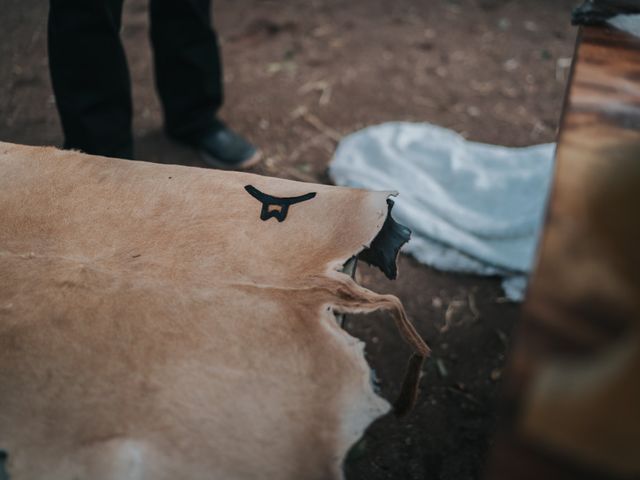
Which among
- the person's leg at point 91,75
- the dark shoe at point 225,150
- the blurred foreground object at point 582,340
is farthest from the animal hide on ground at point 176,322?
the dark shoe at point 225,150

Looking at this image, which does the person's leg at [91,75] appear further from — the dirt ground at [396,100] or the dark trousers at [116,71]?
the dirt ground at [396,100]

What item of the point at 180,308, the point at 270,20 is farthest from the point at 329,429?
the point at 270,20

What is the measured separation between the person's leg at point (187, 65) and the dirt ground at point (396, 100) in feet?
0.42

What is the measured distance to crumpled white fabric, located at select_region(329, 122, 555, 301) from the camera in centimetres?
172

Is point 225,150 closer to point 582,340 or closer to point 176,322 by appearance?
point 176,322

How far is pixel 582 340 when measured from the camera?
487 mm

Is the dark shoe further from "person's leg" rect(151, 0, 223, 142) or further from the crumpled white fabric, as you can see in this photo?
the crumpled white fabric

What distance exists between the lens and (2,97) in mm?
2246

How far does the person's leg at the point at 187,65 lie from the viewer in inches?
71.9

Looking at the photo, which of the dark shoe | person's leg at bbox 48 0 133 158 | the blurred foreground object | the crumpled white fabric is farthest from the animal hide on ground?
the dark shoe

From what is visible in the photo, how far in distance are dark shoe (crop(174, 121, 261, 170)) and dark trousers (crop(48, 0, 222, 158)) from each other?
4cm

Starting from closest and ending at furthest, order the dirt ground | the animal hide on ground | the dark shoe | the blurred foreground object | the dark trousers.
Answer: the blurred foreground object, the animal hide on ground, the dirt ground, the dark trousers, the dark shoe

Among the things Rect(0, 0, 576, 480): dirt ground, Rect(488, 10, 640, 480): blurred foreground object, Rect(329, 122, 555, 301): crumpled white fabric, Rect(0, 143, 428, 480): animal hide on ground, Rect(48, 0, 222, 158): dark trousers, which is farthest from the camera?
Rect(329, 122, 555, 301): crumpled white fabric

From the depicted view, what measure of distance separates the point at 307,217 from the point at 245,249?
→ 10cm
